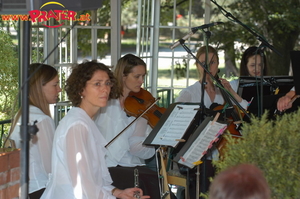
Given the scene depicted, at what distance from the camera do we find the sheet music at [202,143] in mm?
2600

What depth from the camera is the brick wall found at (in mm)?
2355

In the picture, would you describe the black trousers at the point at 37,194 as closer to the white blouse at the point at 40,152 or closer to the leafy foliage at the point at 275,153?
the white blouse at the point at 40,152

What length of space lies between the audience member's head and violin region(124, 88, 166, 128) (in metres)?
2.13

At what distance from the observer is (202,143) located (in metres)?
2.60

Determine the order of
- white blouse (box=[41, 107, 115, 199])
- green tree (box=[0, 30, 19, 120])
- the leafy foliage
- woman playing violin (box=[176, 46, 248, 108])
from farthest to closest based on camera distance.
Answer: green tree (box=[0, 30, 19, 120]), woman playing violin (box=[176, 46, 248, 108]), white blouse (box=[41, 107, 115, 199]), the leafy foliage

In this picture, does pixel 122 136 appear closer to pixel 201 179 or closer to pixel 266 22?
pixel 201 179

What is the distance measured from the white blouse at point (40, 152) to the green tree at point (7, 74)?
4.90 ft

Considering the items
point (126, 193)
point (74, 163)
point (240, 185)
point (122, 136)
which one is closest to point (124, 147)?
point (122, 136)

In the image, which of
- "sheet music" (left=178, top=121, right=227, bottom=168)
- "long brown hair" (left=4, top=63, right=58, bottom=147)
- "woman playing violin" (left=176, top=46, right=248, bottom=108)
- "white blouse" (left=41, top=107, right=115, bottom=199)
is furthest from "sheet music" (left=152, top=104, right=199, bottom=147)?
"woman playing violin" (left=176, top=46, right=248, bottom=108)

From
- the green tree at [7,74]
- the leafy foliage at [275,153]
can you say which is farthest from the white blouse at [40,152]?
the green tree at [7,74]

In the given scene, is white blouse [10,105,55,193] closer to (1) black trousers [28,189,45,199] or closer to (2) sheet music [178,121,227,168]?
(1) black trousers [28,189,45,199]

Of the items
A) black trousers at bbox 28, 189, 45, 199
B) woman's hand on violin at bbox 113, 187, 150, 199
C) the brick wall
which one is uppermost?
the brick wall

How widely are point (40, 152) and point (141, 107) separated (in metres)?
0.97

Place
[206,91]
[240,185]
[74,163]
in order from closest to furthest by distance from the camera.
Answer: [240,185]
[74,163]
[206,91]
